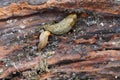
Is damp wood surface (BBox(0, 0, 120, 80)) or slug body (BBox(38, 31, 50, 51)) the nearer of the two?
damp wood surface (BBox(0, 0, 120, 80))

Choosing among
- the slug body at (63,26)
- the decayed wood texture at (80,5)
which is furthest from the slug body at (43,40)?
the decayed wood texture at (80,5)

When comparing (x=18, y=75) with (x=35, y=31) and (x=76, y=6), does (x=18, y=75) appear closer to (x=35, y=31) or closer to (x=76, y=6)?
(x=35, y=31)

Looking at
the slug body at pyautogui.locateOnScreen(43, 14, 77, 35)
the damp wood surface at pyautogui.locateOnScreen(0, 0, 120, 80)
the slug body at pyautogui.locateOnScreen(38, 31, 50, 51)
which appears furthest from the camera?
the slug body at pyautogui.locateOnScreen(43, 14, 77, 35)

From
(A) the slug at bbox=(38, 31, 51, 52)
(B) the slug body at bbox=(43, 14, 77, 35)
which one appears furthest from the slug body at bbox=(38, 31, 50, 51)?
(B) the slug body at bbox=(43, 14, 77, 35)

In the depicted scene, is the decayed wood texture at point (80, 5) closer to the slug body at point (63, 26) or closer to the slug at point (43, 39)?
the slug body at point (63, 26)

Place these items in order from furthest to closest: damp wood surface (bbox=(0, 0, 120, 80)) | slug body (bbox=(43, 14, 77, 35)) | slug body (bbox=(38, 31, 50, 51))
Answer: slug body (bbox=(43, 14, 77, 35))
slug body (bbox=(38, 31, 50, 51))
damp wood surface (bbox=(0, 0, 120, 80))

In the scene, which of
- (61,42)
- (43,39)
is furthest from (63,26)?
(43,39)

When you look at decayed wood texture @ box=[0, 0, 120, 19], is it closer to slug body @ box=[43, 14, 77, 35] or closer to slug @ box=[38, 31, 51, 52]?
slug body @ box=[43, 14, 77, 35]
